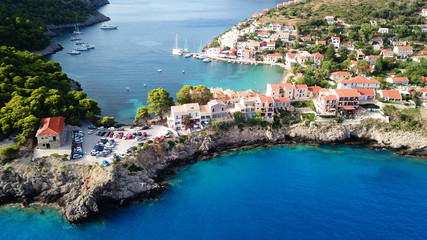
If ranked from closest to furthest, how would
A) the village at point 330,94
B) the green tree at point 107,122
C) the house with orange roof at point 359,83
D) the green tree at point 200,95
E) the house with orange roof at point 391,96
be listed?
the green tree at point 107,122 < the village at point 330,94 < the green tree at point 200,95 < the house with orange roof at point 391,96 < the house with orange roof at point 359,83

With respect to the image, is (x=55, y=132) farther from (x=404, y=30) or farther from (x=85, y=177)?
(x=404, y=30)

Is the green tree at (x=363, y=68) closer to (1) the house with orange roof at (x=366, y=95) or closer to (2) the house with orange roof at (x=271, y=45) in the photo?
(1) the house with orange roof at (x=366, y=95)

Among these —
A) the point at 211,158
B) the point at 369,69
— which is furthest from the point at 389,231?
the point at 369,69

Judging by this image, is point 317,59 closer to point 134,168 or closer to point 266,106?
point 266,106

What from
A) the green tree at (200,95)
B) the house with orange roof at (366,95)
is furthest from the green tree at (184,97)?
the house with orange roof at (366,95)

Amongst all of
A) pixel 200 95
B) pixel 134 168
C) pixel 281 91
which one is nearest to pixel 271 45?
pixel 281 91

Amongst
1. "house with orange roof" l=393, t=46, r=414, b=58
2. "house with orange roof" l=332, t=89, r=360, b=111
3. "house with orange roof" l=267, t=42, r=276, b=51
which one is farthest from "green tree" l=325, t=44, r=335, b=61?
"house with orange roof" l=332, t=89, r=360, b=111

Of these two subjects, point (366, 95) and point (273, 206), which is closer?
point (273, 206)
